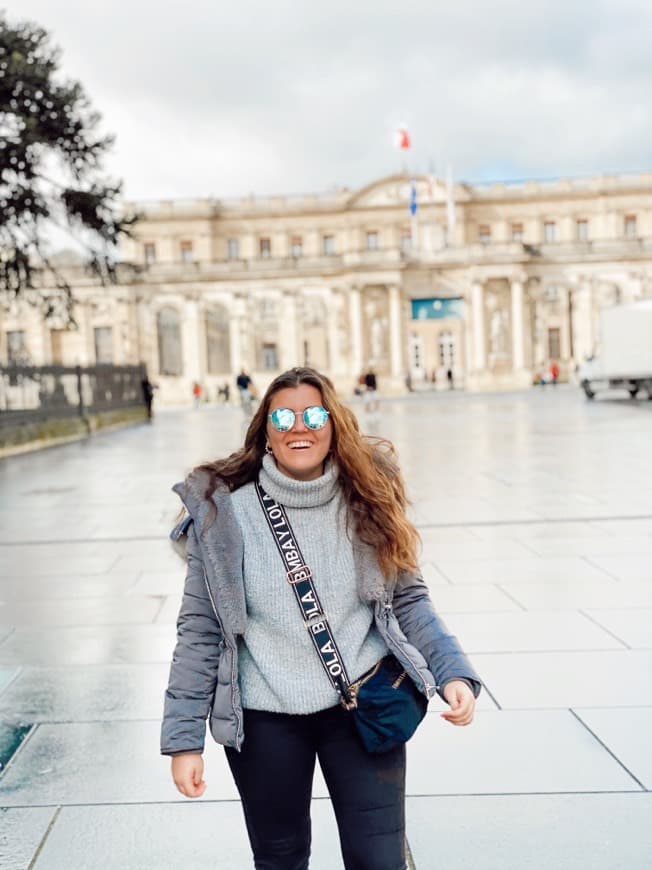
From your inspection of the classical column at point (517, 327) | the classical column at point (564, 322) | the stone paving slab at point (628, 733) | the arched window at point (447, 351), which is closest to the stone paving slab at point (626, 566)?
the stone paving slab at point (628, 733)

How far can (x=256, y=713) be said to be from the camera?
2365 millimetres

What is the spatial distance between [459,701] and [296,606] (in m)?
0.42

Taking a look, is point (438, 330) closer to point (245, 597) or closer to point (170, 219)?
point (170, 219)

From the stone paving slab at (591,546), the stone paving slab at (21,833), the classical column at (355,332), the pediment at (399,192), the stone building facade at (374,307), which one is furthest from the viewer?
the pediment at (399,192)

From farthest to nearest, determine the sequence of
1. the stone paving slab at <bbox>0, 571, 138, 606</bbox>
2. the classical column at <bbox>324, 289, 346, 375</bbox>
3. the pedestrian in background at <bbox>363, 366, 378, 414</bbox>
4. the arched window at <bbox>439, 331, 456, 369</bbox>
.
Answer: the arched window at <bbox>439, 331, 456, 369</bbox> → the classical column at <bbox>324, 289, 346, 375</bbox> → the pedestrian in background at <bbox>363, 366, 378, 414</bbox> → the stone paving slab at <bbox>0, 571, 138, 606</bbox>

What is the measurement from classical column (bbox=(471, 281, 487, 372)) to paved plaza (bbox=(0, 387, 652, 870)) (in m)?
50.6

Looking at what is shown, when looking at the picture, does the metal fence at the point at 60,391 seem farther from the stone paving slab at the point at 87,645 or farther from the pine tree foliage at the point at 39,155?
the stone paving slab at the point at 87,645

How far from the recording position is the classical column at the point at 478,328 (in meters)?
61.3

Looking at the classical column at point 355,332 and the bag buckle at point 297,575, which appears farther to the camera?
Result: the classical column at point 355,332

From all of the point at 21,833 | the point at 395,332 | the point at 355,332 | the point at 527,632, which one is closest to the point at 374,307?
the point at 355,332

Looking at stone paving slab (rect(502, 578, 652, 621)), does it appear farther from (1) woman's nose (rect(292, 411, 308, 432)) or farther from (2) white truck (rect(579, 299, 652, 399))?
(2) white truck (rect(579, 299, 652, 399))

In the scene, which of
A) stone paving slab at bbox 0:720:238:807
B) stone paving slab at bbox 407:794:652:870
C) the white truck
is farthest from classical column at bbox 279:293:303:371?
stone paving slab at bbox 407:794:652:870

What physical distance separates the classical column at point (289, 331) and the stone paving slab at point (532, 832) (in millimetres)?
60497

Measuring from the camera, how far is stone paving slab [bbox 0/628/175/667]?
5320 mm
